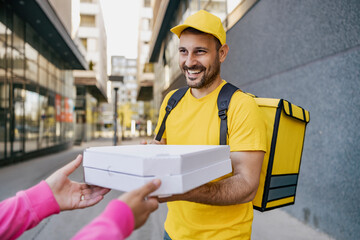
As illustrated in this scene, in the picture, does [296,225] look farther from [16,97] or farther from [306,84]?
[16,97]

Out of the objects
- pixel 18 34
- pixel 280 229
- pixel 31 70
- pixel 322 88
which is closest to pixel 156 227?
pixel 280 229

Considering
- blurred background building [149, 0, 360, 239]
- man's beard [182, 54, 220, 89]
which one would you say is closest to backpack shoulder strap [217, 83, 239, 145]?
man's beard [182, 54, 220, 89]

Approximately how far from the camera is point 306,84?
4367 mm

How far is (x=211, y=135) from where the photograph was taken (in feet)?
5.33

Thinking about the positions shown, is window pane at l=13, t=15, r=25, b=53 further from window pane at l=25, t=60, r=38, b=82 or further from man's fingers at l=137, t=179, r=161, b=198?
man's fingers at l=137, t=179, r=161, b=198

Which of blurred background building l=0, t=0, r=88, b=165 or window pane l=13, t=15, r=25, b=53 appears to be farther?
window pane l=13, t=15, r=25, b=53

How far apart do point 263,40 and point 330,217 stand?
11.4 feet

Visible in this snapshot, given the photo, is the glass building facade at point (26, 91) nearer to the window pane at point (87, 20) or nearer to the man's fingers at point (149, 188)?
the man's fingers at point (149, 188)

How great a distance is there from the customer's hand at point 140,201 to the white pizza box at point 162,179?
30 mm

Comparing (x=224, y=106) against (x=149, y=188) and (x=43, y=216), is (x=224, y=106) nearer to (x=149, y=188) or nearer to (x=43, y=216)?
(x=149, y=188)

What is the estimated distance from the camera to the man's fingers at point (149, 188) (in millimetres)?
899

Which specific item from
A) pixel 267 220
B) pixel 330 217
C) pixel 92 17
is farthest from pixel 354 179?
pixel 92 17

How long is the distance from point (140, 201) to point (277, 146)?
3.34ft

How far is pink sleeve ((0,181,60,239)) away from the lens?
41.8 inches
